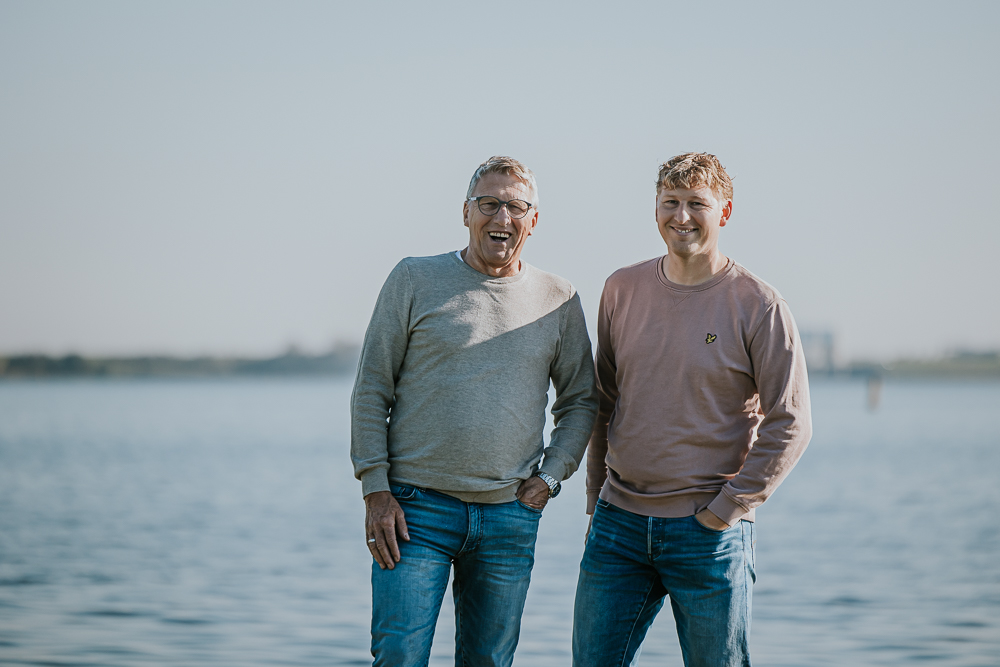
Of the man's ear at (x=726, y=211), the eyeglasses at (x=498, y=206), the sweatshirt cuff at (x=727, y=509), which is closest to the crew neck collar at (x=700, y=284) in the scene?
the man's ear at (x=726, y=211)

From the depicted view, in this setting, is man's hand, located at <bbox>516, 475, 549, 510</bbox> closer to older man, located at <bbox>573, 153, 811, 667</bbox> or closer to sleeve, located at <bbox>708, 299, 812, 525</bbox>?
older man, located at <bbox>573, 153, 811, 667</bbox>

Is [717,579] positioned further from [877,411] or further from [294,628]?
[877,411]

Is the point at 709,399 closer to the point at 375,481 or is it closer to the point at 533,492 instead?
the point at 533,492

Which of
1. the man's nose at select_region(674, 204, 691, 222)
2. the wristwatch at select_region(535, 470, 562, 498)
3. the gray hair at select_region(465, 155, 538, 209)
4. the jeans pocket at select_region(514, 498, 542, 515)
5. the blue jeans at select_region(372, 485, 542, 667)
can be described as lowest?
the blue jeans at select_region(372, 485, 542, 667)

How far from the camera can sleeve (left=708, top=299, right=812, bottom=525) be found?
2.88m

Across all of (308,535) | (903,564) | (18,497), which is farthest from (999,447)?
(18,497)

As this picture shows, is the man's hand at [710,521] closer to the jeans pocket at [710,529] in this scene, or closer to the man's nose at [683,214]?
the jeans pocket at [710,529]

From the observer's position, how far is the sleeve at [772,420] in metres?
2.88

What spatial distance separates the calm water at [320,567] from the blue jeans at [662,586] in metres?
3.62

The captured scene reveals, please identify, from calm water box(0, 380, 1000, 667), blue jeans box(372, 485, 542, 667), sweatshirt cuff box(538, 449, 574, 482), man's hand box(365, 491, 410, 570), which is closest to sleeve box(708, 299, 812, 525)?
sweatshirt cuff box(538, 449, 574, 482)

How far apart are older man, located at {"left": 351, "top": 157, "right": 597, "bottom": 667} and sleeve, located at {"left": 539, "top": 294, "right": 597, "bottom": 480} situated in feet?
0.06

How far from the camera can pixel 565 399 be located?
130 inches

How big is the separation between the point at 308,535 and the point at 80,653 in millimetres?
6008

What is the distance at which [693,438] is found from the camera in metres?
2.99
